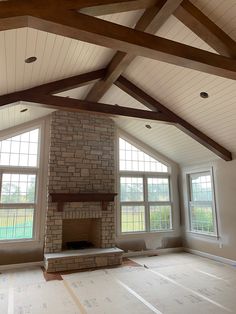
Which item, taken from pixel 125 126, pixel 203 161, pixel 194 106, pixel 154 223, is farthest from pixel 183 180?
pixel 194 106

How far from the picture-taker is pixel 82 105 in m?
4.74

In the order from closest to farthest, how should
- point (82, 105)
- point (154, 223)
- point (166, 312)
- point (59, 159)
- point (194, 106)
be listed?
point (166, 312), point (82, 105), point (194, 106), point (59, 159), point (154, 223)

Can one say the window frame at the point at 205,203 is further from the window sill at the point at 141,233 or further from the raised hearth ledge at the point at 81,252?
the raised hearth ledge at the point at 81,252

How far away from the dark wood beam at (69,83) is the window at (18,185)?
2.15m

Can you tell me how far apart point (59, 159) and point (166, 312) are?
4.18m

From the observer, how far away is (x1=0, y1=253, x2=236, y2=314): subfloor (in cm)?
341

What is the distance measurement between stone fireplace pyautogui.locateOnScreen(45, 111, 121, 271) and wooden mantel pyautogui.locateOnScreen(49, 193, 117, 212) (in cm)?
2

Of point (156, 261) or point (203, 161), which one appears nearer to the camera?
point (156, 261)

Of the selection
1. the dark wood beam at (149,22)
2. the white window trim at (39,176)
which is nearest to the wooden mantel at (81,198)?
the white window trim at (39,176)

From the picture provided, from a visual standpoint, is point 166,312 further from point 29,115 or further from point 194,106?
point 29,115

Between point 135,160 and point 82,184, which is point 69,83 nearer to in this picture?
point 82,184

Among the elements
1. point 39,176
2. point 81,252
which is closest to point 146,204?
point 81,252

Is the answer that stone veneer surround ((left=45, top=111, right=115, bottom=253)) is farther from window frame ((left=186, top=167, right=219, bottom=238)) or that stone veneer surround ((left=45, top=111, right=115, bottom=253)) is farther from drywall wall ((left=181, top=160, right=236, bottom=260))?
drywall wall ((left=181, top=160, right=236, bottom=260))

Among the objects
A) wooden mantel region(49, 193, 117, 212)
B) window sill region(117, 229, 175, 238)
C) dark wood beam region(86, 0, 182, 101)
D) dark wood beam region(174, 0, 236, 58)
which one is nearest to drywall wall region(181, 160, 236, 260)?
window sill region(117, 229, 175, 238)
